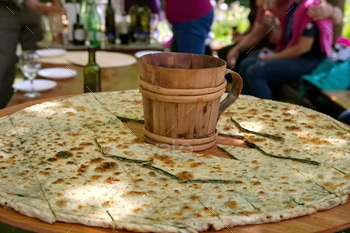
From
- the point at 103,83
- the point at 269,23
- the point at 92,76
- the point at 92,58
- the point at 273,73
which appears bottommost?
the point at 273,73

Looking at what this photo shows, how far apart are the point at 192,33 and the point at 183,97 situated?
311 cm

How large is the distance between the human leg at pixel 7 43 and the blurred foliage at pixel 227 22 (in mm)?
4194

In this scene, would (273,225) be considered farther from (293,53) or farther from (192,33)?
(293,53)

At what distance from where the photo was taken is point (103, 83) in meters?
3.49

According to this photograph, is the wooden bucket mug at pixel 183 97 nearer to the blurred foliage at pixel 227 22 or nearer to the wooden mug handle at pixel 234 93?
the wooden mug handle at pixel 234 93

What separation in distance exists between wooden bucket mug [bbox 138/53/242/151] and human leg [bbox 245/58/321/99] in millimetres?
3097

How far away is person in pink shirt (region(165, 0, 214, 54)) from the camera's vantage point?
14.7ft

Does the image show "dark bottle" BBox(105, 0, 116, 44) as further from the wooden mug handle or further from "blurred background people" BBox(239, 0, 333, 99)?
the wooden mug handle

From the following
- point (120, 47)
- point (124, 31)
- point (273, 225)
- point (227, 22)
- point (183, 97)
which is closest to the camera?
point (273, 225)

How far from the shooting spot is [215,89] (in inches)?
62.7

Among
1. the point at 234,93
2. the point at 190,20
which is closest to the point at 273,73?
the point at 190,20

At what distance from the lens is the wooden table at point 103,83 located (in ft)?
10.4

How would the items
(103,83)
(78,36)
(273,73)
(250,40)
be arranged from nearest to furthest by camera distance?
(103,83), (273,73), (78,36), (250,40)

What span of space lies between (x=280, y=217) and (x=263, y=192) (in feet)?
0.50
